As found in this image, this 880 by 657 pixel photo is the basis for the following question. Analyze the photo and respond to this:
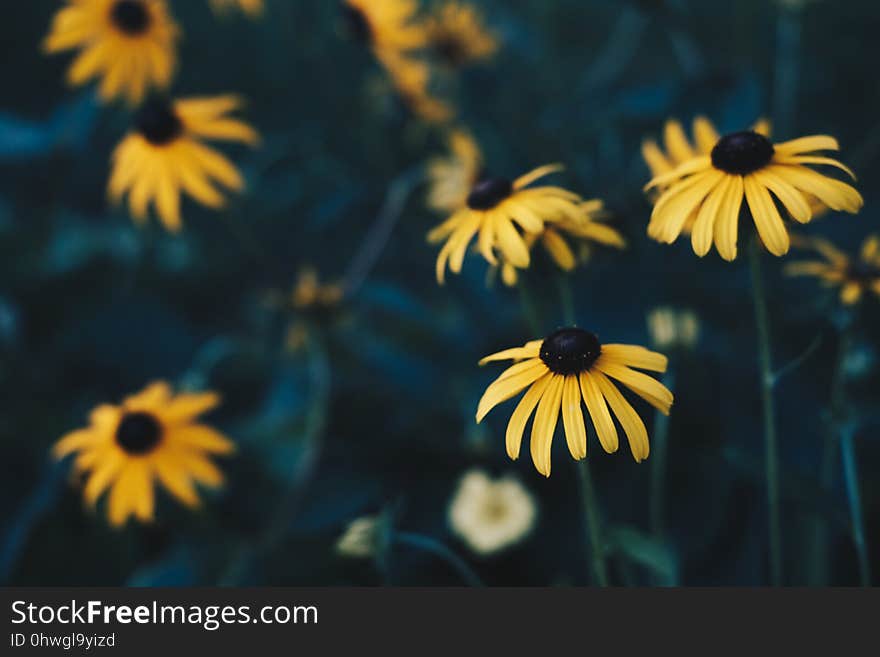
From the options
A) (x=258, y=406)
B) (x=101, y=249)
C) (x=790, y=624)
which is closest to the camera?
(x=790, y=624)

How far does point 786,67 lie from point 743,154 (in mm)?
1254

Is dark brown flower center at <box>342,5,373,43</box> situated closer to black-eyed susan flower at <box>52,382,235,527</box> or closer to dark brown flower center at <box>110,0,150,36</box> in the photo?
dark brown flower center at <box>110,0,150,36</box>

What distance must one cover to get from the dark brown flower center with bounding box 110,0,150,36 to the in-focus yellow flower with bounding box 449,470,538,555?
0.88m

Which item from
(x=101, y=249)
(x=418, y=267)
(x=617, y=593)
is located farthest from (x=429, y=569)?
(x=101, y=249)

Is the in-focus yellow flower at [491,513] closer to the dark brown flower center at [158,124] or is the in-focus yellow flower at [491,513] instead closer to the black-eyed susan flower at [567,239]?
the black-eyed susan flower at [567,239]

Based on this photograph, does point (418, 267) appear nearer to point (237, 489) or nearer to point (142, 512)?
point (237, 489)

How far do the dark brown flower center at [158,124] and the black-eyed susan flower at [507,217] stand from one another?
0.56 m

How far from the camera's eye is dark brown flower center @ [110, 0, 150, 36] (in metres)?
1.34

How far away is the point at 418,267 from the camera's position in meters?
1.65

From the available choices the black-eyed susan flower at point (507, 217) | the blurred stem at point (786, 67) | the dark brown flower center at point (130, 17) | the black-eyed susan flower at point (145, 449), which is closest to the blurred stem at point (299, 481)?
the black-eyed susan flower at point (145, 449)

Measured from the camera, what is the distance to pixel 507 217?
28.8 inches

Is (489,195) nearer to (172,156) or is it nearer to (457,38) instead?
(172,156)

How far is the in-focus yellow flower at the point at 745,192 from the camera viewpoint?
61 centimetres

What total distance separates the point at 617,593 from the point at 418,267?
1.04 m
